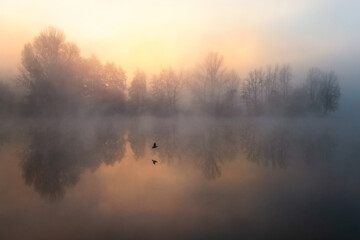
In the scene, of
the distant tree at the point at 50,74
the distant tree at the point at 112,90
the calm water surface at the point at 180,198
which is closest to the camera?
the calm water surface at the point at 180,198

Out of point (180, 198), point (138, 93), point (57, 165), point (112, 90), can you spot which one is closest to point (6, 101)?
point (112, 90)

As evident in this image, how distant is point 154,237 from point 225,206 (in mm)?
1777

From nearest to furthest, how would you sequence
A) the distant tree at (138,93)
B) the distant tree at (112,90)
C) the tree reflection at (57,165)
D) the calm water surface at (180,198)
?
the calm water surface at (180,198) < the tree reflection at (57,165) < the distant tree at (112,90) < the distant tree at (138,93)

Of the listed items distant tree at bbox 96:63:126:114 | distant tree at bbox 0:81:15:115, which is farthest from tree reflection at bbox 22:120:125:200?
distant tree at bbox 96:63:126:114

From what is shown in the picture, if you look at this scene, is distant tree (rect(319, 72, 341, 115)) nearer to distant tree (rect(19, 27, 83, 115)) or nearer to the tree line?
the tree line

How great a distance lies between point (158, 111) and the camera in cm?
4003

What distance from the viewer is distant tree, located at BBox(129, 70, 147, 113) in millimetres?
40125

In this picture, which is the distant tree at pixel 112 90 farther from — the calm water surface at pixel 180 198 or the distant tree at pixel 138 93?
the calm water surface at pixel 180 198

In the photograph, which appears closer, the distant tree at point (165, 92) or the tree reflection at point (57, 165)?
the tree reflection at point (57, 165)

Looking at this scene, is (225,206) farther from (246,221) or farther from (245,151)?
(245,151)

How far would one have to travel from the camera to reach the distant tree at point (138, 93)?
4012 centimetres

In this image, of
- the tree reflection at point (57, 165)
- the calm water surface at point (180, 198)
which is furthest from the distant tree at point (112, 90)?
the calm water surface at point (180, 198)

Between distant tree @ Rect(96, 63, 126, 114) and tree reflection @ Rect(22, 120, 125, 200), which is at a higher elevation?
distant tree @ Rect(96, 63, 126, 114)

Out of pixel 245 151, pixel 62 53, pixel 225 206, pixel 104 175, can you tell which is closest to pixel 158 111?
pixel 62 53
